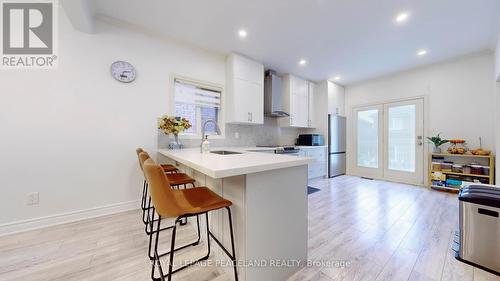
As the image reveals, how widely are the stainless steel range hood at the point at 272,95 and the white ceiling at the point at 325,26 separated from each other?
57 cm

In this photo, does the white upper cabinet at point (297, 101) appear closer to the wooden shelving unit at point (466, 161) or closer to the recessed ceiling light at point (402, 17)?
the recessed ceiling light at point (402, 17)

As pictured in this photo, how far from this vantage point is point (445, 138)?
11.9 feet

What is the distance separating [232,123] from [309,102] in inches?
91.4

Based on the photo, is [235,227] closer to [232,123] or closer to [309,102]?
[232,123]

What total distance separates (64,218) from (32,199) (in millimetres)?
370

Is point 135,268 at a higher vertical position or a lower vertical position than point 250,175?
lower

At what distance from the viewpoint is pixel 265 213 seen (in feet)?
4.11

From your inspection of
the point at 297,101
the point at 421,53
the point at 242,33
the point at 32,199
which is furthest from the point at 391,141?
the point at 32,199

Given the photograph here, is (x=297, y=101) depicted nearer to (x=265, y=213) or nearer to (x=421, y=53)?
(x=421, y=53)

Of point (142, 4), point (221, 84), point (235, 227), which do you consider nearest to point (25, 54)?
point (142, 4)

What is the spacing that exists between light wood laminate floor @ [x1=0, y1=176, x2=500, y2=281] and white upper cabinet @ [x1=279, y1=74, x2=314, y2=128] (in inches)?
90.2

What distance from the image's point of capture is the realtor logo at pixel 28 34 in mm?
1969

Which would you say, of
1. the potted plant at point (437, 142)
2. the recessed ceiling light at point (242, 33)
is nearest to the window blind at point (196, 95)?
the recessed ceiling light at point (242, 33)

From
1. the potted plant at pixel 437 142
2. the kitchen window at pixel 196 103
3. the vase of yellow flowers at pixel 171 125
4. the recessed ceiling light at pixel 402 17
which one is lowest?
the potted plant at pixel 437 142
